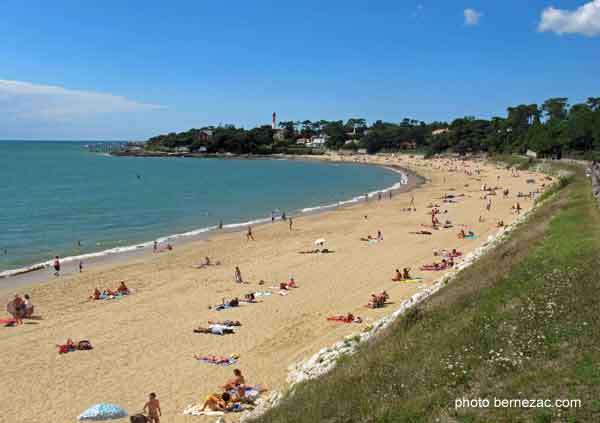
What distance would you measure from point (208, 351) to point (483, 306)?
26.8ft

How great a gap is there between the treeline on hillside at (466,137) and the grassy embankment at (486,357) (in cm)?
5998

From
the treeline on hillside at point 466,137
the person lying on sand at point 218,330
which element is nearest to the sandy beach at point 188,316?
the person lying on sand at point 218,330

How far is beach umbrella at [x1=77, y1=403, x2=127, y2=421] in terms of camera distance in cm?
1167

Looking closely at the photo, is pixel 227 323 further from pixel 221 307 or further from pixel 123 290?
pixel 123 290

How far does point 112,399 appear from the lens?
42.5ft

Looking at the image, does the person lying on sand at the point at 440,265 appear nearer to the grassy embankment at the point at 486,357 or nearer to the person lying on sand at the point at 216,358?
the grassy embankment at the point at 486,357

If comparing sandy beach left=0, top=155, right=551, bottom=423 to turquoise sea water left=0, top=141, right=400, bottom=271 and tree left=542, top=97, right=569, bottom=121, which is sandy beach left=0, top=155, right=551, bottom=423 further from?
tree left=542, top=97, right=569, bottom=121

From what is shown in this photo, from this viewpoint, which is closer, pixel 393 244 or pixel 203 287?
pixel 203 287

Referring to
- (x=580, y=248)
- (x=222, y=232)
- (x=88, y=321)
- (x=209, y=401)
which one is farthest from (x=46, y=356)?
(x=222, y=232)

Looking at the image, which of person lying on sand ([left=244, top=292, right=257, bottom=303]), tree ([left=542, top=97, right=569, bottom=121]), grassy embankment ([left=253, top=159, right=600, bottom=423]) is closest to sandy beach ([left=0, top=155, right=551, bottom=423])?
person lying on sand ([left=244, top=292, right=257, bottom=303])

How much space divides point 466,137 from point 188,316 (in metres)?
123

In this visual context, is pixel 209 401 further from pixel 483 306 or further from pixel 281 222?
pixel 281 222

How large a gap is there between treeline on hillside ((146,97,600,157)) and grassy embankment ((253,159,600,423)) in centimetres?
5998

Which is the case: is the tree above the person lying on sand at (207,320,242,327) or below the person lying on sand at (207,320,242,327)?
above
